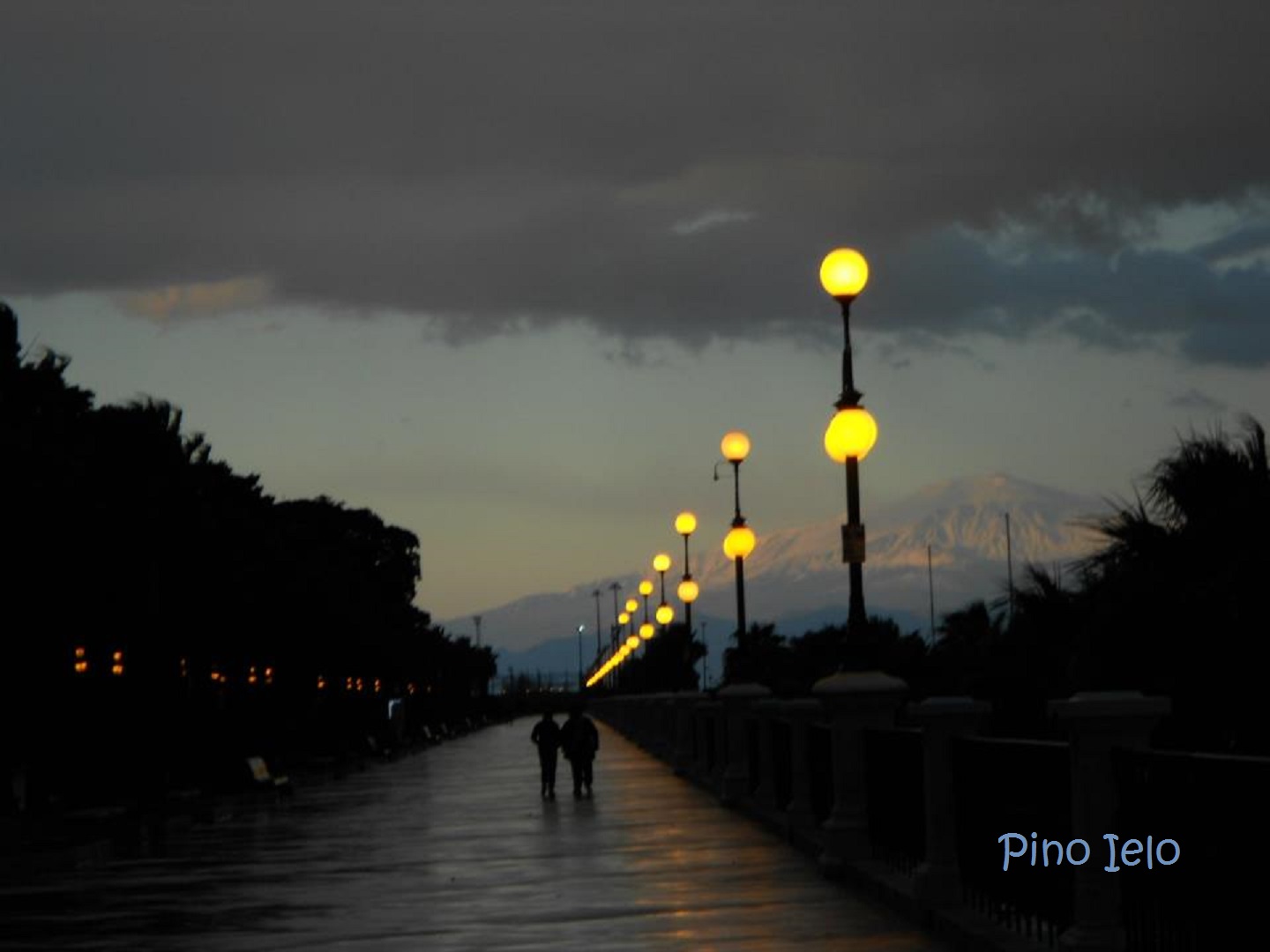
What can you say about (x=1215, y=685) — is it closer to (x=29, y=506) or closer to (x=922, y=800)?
(x=922, y=800)

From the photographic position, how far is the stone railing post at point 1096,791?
12.3m

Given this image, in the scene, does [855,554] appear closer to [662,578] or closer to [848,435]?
[848,435]

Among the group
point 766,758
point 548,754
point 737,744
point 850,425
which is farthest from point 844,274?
point 548,754

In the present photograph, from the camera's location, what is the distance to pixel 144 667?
5053cm

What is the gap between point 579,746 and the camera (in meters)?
43.8

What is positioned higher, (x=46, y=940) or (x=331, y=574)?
(x=331, y=574)

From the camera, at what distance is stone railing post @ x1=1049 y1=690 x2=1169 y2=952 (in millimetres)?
12305

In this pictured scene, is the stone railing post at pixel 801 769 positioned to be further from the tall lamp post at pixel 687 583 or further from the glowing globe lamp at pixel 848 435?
the tall lamp post at pixel 687 583

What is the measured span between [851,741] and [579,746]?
22222mm

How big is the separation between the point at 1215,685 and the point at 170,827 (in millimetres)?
20002

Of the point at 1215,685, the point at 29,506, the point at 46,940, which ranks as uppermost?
the point at 29,506

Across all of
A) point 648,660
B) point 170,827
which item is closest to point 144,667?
point 170,827

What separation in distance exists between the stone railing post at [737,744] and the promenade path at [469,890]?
24.7 inches

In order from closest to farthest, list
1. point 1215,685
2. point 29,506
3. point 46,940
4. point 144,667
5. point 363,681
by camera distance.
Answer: point 46,940
point 1215,685
point 29,506
point 144,667
point 363,681
